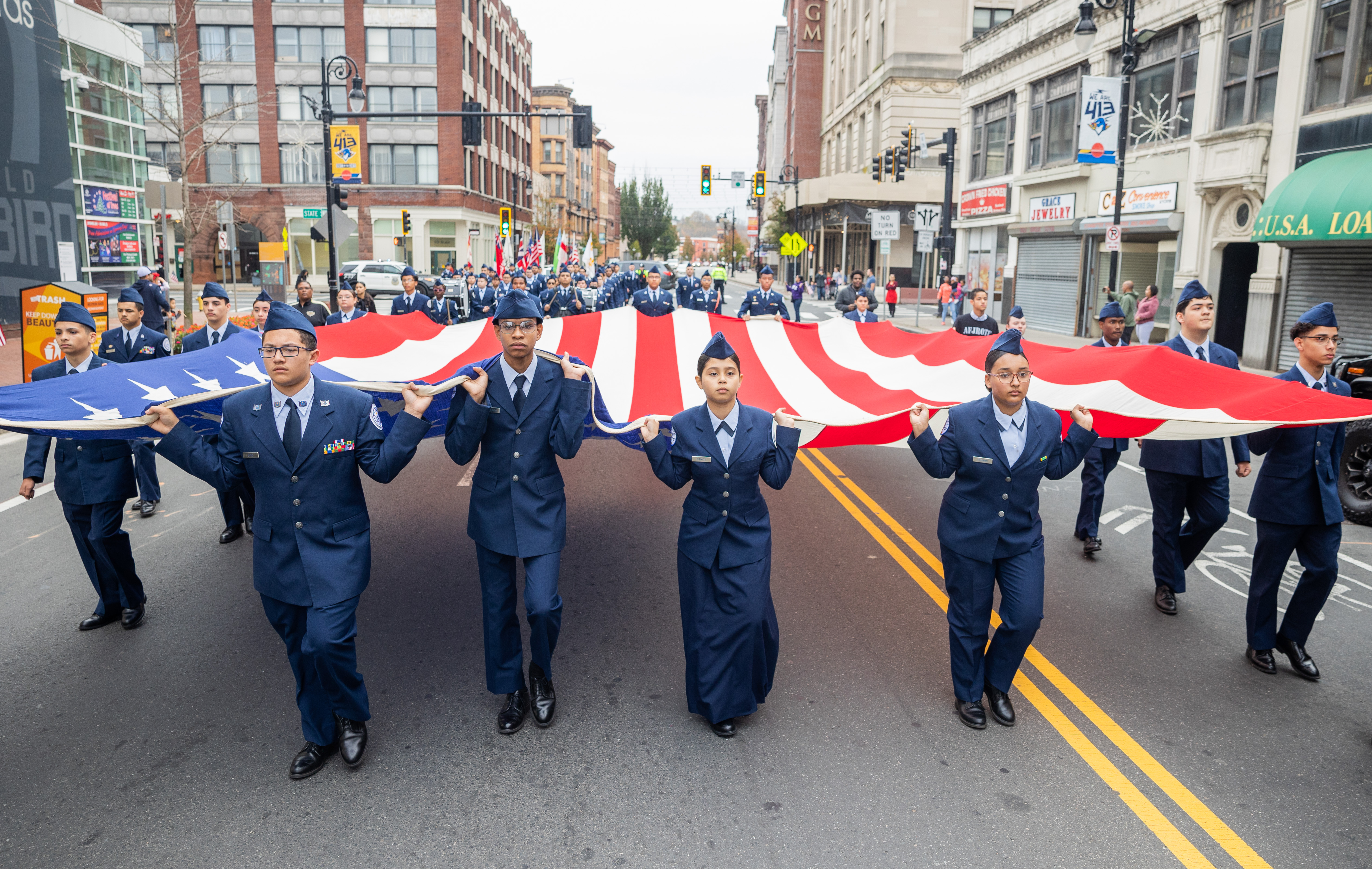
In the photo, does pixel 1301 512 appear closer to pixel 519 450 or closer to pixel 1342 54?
pixel 519 450

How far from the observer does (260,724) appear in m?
4.71

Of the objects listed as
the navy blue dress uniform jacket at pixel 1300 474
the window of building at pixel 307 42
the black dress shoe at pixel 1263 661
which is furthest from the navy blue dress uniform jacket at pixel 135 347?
the window of building at pixel 307 42

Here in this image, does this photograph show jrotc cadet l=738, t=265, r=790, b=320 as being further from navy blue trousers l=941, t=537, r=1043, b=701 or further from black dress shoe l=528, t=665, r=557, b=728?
black dress shoe l=528, t=665, r=557, b=728

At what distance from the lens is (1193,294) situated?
242 inches

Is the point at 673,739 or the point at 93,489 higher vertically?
the point at 93,489

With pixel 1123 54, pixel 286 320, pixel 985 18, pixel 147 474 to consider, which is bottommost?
pixel 147 474

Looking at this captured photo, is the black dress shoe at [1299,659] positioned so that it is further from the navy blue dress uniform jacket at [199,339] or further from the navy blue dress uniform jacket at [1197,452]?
the navy blue dress uniform jacket at [199,339]

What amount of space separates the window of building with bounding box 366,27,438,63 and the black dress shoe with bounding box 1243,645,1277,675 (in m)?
55.3

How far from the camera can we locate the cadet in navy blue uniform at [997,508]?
4.64 metres

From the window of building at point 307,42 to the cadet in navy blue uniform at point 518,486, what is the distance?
5552 centimetres

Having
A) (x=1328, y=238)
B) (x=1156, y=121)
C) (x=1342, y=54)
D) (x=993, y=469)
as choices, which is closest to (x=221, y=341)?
(x=993, y=469)

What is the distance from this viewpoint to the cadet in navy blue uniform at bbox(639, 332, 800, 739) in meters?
4.53

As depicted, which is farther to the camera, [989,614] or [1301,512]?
[1301,512]

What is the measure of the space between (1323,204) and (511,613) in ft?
55.1
